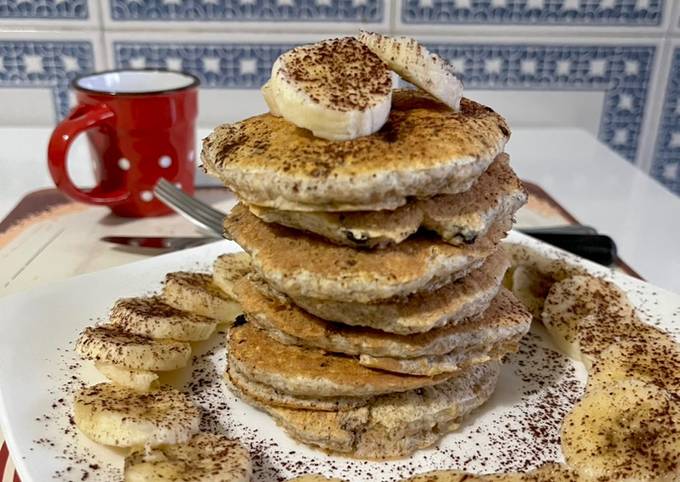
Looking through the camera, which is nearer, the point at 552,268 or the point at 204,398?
the point at 204,398

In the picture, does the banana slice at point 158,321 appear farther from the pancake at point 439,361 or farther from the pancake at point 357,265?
the pancake at point 439,361

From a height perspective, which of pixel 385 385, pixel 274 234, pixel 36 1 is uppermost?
pixel 36 1

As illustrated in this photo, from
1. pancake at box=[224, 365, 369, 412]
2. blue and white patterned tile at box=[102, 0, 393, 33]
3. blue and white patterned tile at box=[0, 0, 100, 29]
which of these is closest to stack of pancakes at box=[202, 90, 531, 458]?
pancake at box=[224, 365, 369, 412]

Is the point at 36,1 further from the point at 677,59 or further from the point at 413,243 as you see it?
the point at 677,59

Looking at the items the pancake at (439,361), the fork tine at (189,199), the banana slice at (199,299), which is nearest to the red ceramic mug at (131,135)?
the fork tine at (189,199)

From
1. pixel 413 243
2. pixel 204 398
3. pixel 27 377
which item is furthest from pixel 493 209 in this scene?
pixel 27 377
